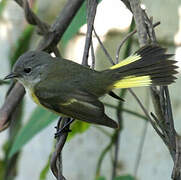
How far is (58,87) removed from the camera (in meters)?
1.77

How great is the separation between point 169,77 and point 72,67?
18.4 inches

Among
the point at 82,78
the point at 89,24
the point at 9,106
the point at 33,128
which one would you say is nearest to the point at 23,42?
the point at 33,128

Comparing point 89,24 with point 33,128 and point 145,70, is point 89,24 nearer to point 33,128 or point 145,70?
point 145,70

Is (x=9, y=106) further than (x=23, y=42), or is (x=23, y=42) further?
(x=23, y=42)

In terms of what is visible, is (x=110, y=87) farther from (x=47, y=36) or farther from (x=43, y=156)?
(x=43, y=156)

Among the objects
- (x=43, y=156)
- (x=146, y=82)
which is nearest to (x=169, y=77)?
(x=146, y=82)

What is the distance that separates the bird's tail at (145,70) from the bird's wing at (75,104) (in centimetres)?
11

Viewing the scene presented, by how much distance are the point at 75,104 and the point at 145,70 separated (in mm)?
275

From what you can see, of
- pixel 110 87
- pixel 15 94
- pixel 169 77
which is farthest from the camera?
pixel 110 87

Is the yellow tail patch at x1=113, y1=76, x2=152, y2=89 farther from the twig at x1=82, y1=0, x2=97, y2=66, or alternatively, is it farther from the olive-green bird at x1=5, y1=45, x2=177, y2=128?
the twig at x1=82, y1=0, x2=97, y2=66

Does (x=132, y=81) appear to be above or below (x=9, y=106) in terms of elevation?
above

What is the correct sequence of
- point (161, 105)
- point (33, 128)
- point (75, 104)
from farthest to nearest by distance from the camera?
point (33, 128), point (75, 104), point (161, 105)

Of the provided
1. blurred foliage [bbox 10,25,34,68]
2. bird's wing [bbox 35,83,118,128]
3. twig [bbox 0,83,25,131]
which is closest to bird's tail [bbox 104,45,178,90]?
bird's wing [bbox 35,83,118,128]

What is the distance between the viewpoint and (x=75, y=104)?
1.68 m
